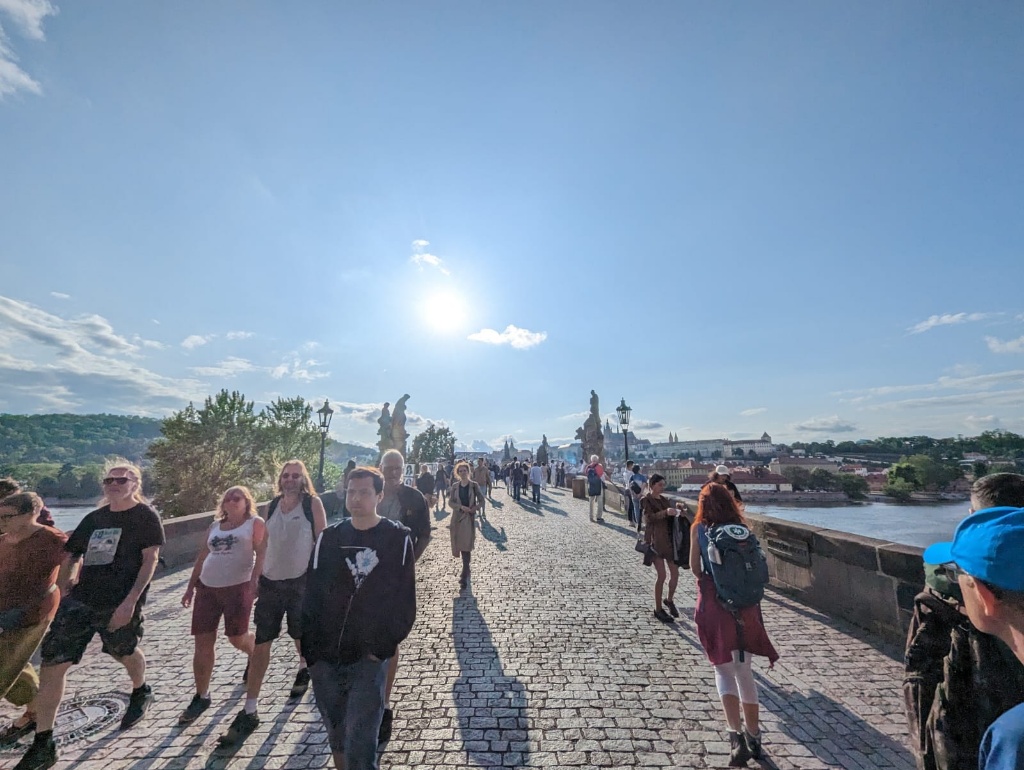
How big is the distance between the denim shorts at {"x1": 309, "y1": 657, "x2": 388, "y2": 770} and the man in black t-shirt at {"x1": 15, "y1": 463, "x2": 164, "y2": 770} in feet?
6.95

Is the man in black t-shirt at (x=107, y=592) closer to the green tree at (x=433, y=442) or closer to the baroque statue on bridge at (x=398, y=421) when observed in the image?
the baroque statue on bridge at (x=398, y=421)

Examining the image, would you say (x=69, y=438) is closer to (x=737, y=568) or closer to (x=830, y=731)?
(x=737, y=568)

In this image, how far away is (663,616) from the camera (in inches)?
219

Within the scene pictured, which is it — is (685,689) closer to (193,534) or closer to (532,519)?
(193,534)

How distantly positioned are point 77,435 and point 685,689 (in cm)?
14273

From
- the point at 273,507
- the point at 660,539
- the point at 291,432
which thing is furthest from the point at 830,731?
the point at 291,432

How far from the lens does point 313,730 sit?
330cm

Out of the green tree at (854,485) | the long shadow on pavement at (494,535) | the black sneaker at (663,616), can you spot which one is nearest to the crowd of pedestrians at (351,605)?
the black sneaker at (663,616)

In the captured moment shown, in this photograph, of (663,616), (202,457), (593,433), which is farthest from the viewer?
(593,433)

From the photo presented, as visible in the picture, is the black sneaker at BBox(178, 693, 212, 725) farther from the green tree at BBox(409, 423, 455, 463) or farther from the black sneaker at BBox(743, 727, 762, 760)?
the green tree at BBox(409, 423, 455, 463)

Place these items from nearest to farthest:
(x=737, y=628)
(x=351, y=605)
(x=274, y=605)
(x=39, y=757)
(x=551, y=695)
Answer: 1. (x=351, y=605)
2. (x=39, y=757)
3. (x=737, y=628)
4. (x=274, y=605)
5. (x=551, y=695)

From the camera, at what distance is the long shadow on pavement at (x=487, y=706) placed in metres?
3.02

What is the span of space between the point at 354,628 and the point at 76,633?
243 centimetres

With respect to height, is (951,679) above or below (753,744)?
above
